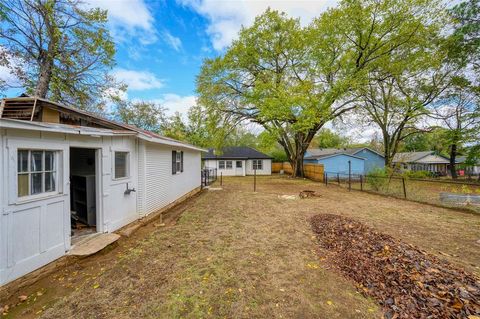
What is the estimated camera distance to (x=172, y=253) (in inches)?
165

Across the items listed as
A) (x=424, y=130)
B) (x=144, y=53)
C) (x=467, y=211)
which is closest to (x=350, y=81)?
(x=467, y=211)

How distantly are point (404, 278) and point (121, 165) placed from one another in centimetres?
652

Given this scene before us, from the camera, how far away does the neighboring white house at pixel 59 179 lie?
9.46 feet

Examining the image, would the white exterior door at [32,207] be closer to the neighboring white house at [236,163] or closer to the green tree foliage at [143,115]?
the neighboring white house at [236,163]

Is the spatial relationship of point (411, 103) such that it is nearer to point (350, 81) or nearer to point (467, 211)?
point (350, 81)

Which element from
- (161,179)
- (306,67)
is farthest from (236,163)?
(161,179)

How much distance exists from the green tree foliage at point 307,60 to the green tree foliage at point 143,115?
35.6 ft

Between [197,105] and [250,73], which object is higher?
[250,73]

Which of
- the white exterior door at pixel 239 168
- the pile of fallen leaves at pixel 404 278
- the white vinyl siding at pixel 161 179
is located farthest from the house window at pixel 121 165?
the white exterior door at pixel 239 168

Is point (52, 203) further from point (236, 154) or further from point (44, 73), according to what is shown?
point (236, 154)

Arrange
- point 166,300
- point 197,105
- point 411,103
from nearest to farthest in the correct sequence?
point 166,300, point 411,103, point 197,105

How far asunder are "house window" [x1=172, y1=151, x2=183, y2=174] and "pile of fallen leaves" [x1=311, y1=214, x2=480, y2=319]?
6719 mm

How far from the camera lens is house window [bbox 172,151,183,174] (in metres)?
8.83

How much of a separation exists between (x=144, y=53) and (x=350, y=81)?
14.3 m
